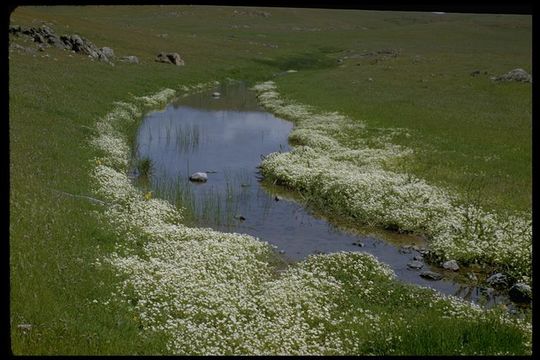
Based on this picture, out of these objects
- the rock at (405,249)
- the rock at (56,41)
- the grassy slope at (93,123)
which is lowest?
the rock at (405,249)

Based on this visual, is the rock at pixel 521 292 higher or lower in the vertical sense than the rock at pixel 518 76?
lower

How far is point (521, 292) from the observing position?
12.9 metres

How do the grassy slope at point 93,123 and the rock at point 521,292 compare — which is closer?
the grassy slope at point 93,123

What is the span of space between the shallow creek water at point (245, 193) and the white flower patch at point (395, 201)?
0.76 m

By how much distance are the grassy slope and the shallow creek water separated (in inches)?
148

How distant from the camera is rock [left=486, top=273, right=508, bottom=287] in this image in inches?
545

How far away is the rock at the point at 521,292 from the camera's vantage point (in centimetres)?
1284

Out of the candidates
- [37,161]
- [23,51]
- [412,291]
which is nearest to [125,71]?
[23,51]

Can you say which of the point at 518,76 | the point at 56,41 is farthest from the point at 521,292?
the point at 56,41

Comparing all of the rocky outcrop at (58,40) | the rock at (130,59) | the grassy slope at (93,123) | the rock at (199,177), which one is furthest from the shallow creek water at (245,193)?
the rock at (130,59)

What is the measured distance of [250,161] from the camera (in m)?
28.1

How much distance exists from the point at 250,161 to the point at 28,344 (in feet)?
68.5

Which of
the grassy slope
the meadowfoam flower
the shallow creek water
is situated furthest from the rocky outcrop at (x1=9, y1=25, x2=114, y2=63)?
the meadowfoam flower

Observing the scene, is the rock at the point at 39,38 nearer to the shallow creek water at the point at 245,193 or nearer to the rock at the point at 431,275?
the shallow creek water at the point at 245,193
